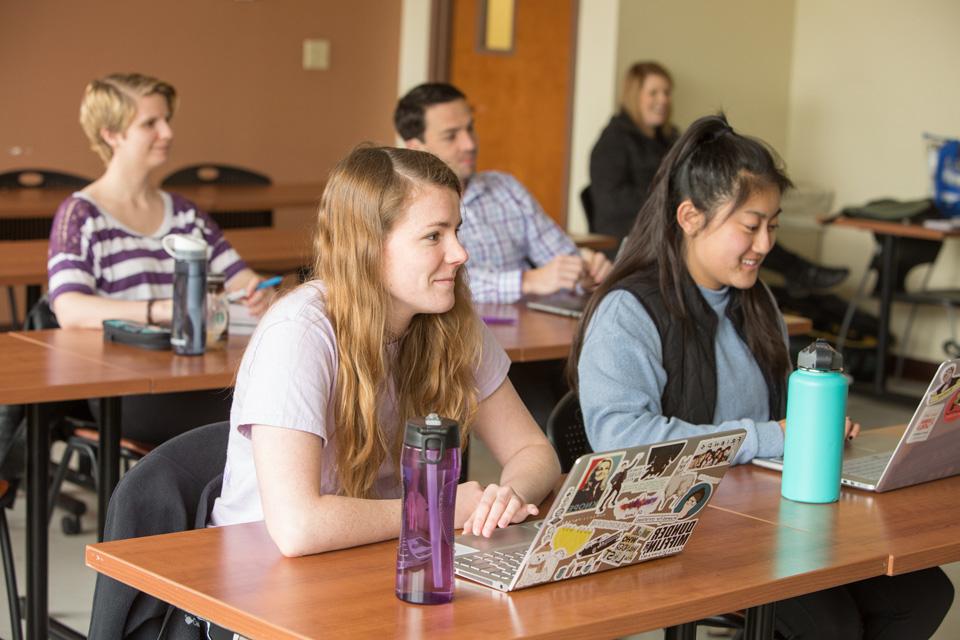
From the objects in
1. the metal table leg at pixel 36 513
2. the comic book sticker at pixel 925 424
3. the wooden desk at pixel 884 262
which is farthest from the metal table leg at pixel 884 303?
the metal table leg at pixel 36 513

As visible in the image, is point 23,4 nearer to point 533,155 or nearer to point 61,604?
point 533,155

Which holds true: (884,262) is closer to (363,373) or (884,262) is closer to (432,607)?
(363,373)

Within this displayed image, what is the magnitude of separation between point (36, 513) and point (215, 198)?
2647 millimetres

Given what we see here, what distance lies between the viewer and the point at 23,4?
5.39 metres

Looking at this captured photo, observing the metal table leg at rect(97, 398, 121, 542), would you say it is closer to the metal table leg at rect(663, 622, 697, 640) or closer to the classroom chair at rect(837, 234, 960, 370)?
the metal table leg at rect(663, 622, 697, 640)

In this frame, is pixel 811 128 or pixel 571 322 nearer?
pixel 571 322

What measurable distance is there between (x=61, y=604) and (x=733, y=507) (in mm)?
1893

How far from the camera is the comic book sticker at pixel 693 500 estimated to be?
1.56 metres

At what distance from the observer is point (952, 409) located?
76.8 inches

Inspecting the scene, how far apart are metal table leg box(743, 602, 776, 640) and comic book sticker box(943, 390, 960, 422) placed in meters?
0.43

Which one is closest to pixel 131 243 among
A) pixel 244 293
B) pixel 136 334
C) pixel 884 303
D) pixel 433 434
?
pixel 244 293

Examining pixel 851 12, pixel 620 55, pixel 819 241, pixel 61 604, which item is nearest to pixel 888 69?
pixel 851 12

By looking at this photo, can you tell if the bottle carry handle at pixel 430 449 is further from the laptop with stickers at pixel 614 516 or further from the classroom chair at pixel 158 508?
the classroom chair at pixel 158 508

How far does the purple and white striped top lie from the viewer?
3.10 meters
